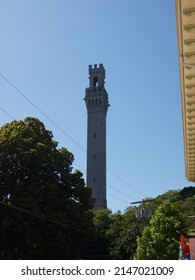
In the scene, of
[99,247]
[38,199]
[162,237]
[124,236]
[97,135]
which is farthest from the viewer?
[97,135]

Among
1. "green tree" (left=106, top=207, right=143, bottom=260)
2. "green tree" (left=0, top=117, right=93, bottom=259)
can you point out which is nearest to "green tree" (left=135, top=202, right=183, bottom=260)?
"green tree" (left=0, top=117, right=93, bottom=259)

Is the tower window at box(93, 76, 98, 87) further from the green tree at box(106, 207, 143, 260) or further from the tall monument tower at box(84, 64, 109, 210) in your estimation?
the green tree at box(106, 207, 143, 260)

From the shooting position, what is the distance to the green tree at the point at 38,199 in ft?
98.5

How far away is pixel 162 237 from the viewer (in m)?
29.4

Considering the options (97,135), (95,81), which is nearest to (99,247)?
(97,135)

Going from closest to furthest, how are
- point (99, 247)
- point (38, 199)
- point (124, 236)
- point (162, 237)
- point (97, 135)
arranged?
point (162, 237) < point (38, 199) < point (124, 236) < point (99, 247) < point (97, 135)

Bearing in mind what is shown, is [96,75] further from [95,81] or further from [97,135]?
[97,135]

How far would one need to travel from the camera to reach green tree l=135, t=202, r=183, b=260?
93.5ft

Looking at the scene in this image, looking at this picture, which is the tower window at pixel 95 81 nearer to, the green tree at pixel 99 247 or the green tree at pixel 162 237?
the green tree at pixel 99 247

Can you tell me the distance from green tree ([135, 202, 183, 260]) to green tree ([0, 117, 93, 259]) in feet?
16.3

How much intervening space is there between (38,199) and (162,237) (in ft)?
31.0

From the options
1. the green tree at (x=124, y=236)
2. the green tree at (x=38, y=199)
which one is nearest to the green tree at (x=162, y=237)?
the green tree at (x=38, y=199)

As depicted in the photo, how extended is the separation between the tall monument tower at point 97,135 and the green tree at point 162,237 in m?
48.9
